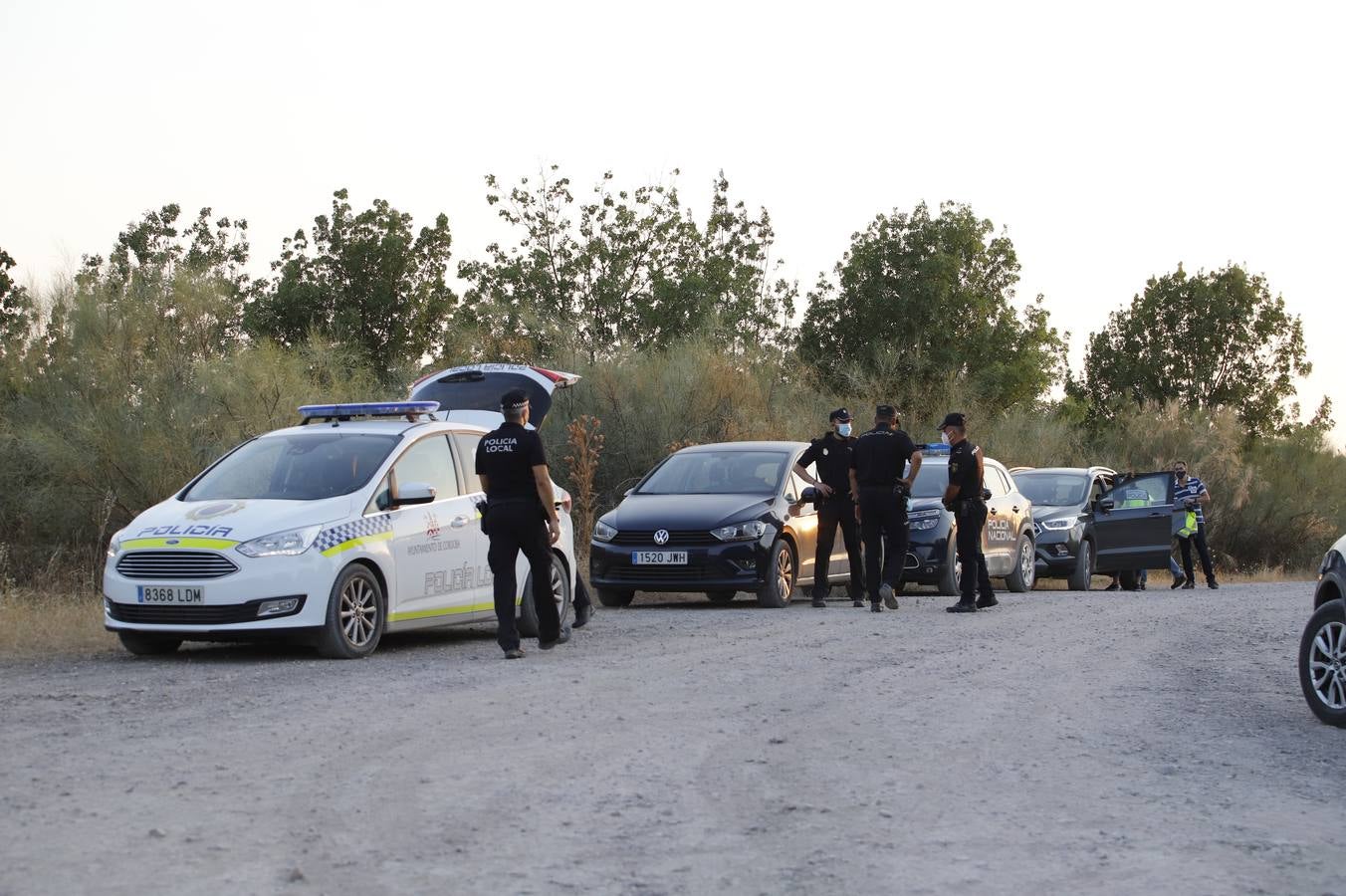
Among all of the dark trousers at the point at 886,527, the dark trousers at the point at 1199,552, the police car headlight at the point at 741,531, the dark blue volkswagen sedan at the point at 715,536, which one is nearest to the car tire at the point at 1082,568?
the dark trousers at the point at 1199,552

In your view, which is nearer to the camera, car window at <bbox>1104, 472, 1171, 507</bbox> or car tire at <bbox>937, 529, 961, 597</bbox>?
car tire at <bbox>937, 529, 961, 597</bbox>

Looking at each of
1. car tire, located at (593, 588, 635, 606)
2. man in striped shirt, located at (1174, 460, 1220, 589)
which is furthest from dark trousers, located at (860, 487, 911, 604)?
man in striped shirt, located at (1174, 460, 1220, 589)

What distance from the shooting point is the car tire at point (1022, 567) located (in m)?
22.1

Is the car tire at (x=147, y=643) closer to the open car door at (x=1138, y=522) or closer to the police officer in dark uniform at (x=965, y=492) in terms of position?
the police officer in dark uniform at (x=965, y=492)

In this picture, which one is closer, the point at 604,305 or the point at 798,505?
the point at 798,505

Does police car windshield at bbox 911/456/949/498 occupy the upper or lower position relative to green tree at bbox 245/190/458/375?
lower

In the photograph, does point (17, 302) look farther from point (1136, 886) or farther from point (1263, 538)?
point (1263, 538)

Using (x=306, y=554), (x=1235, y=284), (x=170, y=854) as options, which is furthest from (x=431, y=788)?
(x=1235, y=284)

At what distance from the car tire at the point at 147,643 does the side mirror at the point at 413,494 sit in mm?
1885

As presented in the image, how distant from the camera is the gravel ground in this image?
540 cm

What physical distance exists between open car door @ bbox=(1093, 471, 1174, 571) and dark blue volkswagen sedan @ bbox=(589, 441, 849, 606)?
816 cm

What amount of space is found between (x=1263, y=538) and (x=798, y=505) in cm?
4179

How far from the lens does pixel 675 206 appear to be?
49.9m

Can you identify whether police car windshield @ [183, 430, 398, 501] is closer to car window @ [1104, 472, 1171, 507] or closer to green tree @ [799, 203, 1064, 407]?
car window @ [1104, 472, 1171, 507]
